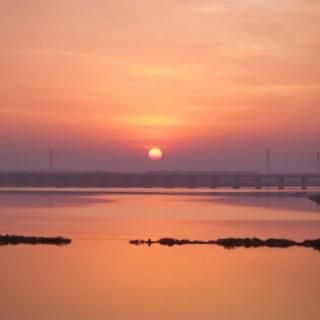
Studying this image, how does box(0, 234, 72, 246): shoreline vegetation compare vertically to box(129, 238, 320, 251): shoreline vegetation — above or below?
above

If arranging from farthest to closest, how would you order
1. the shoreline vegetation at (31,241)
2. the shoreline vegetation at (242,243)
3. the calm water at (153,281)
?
the shoreline vegetation at (31,241) → the shoreline vegetation at (242,243) → the calm water at (153,281)

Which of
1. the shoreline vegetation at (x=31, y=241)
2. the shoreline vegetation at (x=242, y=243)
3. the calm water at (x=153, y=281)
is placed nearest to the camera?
the calm water at (x=153, y=281)

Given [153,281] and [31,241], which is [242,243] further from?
[153,281]

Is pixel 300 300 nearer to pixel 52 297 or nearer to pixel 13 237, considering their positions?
pixel 52 297

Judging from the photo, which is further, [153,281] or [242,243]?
[242,243]

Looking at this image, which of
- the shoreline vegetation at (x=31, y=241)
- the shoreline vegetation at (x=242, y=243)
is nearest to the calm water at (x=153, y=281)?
the shoreline vegetation at (x=31, y=241)

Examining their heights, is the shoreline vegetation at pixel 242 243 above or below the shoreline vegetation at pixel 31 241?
below

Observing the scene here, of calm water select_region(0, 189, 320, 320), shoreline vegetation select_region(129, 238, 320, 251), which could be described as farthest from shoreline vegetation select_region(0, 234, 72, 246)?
shoreline vegetation select_region(129, 238, 320, 251)

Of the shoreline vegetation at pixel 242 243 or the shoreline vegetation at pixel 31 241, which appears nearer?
the shoreline vegetation at pixel 242 243

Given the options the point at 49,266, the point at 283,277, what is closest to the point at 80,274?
the point at 49,266

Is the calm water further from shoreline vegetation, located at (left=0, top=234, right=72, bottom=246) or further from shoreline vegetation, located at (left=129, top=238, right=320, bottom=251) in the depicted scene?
shoreline vegetation, located at (left=129, top=238, right=320, bottom=251)

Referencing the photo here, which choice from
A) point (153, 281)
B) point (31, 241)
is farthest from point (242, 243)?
point (153, 281)

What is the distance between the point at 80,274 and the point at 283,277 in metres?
6.46

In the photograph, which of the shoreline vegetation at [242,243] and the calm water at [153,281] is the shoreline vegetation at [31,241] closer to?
the calm water at [153,281]
